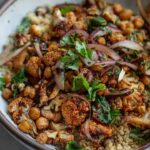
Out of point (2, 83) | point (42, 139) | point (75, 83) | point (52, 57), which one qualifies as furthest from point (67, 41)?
point (42, 139)

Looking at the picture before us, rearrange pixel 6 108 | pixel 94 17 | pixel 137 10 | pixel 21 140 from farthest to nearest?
pixel 137 10
pixel 94 17
pixel 6 108
pixel 21 140

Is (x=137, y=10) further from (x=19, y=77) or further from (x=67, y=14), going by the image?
(x=19, y=77)

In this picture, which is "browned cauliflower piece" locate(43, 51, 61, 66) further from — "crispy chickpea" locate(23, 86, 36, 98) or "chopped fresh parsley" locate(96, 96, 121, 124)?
"chopped fresh parsley" locate(96, 96, 121, 124)

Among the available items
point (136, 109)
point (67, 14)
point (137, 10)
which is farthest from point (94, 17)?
point (136, 109)

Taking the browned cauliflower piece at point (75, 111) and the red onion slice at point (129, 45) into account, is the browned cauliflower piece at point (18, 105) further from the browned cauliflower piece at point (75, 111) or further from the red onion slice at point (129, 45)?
the red onion slice at point (129, 45)

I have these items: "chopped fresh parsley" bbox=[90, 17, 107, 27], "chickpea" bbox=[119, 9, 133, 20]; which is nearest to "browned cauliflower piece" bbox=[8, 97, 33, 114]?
"chopped fresh parsley" bbox=[90, 17, 107, 27]

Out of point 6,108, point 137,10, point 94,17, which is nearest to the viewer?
point 6,108
